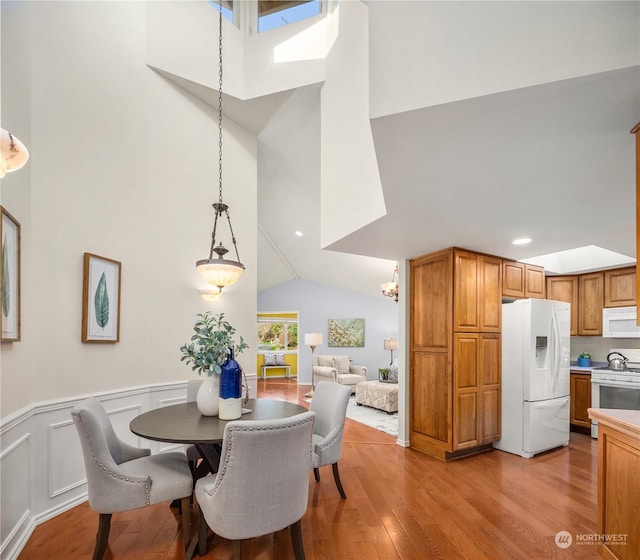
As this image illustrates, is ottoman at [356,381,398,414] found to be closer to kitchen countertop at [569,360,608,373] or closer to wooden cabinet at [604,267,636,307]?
kitchen countertop at [569,360,608,373]

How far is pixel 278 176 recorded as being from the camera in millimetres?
5797

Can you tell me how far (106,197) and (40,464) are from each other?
6.71 feet

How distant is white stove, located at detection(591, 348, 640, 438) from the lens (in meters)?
4.14

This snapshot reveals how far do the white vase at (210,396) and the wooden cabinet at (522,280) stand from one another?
3.50 m

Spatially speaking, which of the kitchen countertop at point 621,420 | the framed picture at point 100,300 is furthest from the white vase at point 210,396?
the kitchen countertop at point 621,420

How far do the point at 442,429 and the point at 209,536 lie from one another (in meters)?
2.50

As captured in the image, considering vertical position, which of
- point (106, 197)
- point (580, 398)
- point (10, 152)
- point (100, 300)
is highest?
point (106, 197)

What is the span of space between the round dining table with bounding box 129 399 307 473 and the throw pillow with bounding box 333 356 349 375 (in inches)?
232

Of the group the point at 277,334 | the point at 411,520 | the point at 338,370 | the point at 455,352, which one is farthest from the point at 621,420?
the point at 277,334

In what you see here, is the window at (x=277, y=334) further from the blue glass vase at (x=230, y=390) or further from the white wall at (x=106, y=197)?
the blue glass vase at (x=230, y=390)

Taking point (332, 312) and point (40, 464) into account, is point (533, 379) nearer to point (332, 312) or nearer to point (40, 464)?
point (40, 464)

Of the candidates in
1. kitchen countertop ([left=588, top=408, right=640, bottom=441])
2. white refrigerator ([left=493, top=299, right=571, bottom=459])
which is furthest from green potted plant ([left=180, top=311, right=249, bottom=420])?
white refrigerator ([left=493, top=299, right=571, bottom=459])

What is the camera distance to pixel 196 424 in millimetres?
2230

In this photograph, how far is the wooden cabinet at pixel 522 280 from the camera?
4371 mm
